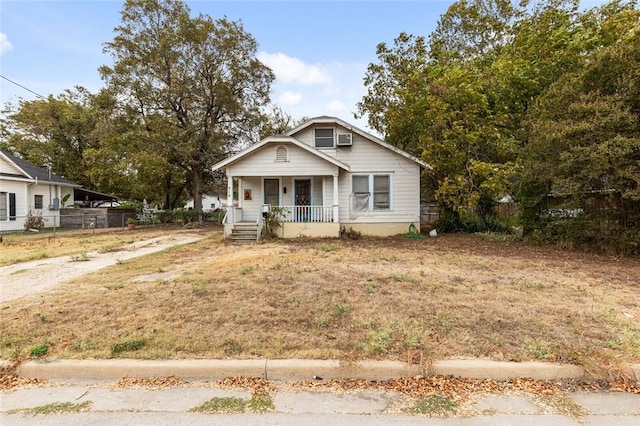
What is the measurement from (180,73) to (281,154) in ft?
39.0

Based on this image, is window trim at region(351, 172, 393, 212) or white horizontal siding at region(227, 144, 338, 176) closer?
white horizontal siding at region(227, 144, 338, 176)

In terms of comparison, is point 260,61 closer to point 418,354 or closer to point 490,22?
point 490,22

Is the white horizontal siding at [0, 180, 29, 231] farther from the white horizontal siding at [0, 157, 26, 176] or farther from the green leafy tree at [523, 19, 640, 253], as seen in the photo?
the green leafy tree at [523, 19, 640, 253]

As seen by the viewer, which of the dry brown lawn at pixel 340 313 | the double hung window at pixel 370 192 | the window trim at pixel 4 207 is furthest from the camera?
the window trim at pixel 4 207

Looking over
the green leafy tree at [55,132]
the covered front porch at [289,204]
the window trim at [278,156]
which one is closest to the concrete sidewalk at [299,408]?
the covered front porch at [289,204]

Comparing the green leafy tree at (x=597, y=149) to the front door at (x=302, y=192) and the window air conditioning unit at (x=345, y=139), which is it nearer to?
the window air conditioning unit at (x=345, y=139)

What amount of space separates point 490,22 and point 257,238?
18.7m

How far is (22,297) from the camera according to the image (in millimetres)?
5297

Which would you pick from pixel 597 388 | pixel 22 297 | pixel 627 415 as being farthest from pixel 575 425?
pixel 22 297

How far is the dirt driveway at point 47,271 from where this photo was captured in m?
5.87

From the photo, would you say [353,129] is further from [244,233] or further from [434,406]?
[434,406]

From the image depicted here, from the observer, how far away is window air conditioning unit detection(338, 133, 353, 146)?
13992mm

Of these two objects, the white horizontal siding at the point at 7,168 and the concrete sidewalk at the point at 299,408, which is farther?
the white horizontal siding at the point at 7,168

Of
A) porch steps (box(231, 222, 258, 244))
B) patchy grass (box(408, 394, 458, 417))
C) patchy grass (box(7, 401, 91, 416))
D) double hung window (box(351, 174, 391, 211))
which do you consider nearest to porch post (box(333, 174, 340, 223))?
double hung window (box(351, 174, 391, 211))
